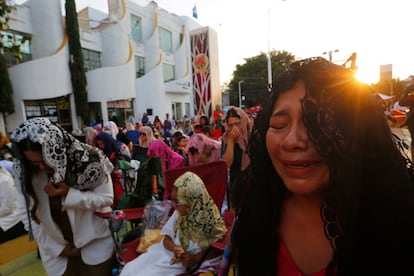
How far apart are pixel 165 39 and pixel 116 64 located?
28.2 ft

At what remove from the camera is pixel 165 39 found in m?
24.1

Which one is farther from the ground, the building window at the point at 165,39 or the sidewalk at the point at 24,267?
the building window at the point at 165,39

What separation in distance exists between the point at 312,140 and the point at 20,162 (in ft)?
5.98

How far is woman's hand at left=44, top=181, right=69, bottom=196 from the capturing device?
1.63 metres

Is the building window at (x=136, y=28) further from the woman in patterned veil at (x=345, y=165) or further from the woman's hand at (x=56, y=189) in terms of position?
the woman in patterned veil at (x=345, y=165)

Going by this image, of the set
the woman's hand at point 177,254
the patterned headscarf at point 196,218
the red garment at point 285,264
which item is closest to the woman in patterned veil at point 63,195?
the woman's hand at point 177,254

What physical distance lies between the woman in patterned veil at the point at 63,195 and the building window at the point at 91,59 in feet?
53.9

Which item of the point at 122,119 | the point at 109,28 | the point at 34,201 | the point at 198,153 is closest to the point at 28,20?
the point at 109,28

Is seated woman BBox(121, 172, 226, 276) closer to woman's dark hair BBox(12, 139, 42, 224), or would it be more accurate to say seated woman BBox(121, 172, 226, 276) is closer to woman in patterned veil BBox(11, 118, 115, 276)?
woman in patterned veil BBox(11, 118, 115, 276)

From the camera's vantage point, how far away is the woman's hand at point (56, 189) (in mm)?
1631

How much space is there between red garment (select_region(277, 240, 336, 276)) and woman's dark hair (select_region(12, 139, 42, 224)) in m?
1.53

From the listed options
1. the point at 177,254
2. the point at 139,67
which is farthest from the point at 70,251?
the point at 139,67

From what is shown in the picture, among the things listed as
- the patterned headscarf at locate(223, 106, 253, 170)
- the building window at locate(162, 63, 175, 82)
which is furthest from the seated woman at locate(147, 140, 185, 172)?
the building window at locate(162, 63, 175, 82)

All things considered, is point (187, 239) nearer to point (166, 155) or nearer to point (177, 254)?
point (177, 254)
